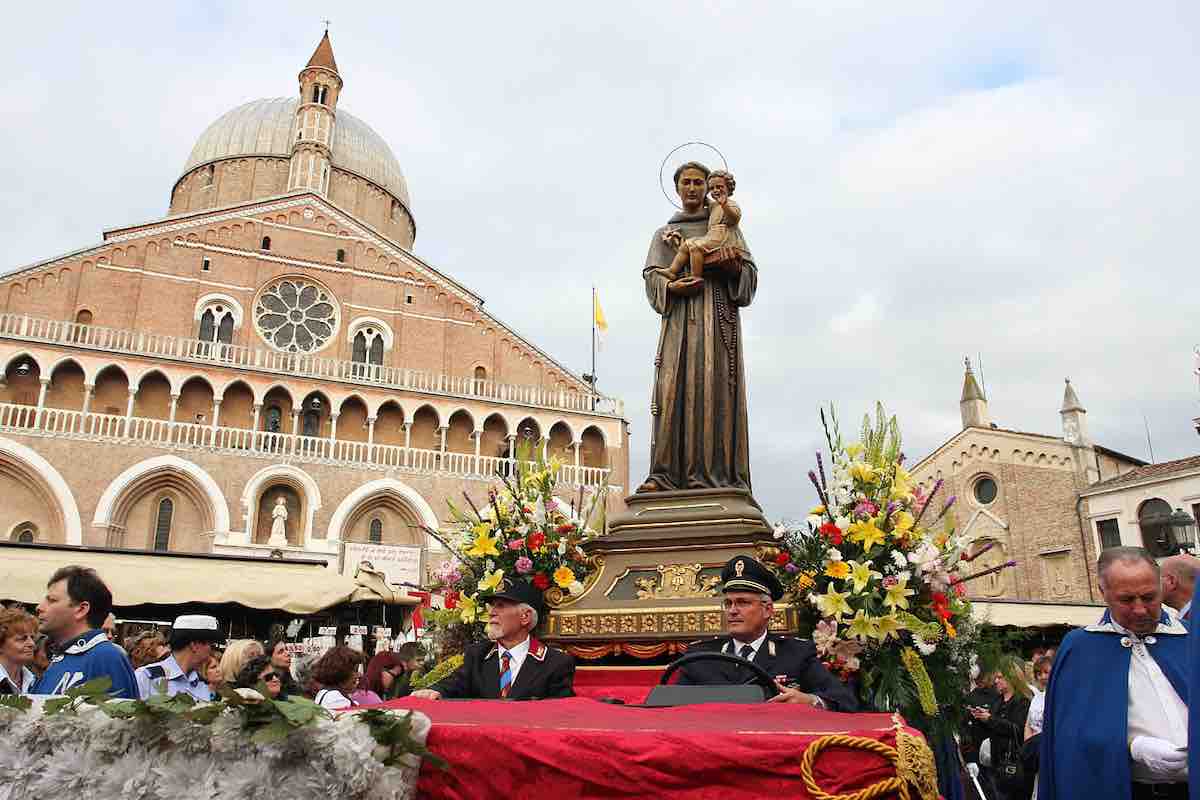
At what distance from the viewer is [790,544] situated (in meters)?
4.96

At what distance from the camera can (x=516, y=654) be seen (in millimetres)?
4211

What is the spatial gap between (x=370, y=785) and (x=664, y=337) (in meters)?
4.56

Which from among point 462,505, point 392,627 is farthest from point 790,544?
point 462,505

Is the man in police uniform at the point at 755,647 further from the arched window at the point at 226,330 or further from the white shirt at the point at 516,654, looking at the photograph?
the arched window at the point at 226,330

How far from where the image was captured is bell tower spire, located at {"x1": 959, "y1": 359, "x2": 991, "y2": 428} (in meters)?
31.2

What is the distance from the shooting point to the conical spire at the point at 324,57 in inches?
1506

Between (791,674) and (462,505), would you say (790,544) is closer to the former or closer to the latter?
(791,674)

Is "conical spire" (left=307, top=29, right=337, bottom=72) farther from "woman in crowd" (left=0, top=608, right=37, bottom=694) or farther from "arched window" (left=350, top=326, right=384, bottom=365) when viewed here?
"woman in crowd" (left=0, top=608, right=37, bottom=694)

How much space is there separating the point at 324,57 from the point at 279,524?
23676 millimetres

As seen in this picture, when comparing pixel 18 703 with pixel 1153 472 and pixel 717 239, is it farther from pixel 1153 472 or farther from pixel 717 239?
pixel 1153 472

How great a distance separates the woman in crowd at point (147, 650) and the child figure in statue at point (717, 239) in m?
4.87

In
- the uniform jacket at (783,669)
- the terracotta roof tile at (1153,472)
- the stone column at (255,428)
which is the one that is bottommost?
the uniform jacket at (783,669)

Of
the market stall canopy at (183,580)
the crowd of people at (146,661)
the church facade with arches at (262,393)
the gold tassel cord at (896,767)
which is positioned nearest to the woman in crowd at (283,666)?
the crowd of people at (146,661)

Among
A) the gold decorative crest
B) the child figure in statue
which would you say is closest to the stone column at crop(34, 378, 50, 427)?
the child figure in statue
